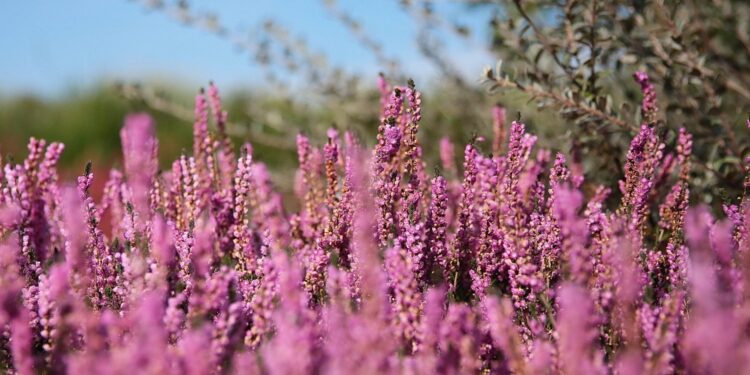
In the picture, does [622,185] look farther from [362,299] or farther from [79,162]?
[79,162]

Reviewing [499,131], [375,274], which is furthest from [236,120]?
[375,274]

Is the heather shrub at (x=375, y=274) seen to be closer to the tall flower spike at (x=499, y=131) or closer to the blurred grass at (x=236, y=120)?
the tall flower spike at (x=499, y=131)

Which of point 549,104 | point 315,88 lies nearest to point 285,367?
point 549,104

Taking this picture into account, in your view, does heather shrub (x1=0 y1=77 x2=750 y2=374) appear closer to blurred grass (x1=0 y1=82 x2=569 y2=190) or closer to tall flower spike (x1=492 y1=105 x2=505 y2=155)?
tall flower spike (x1=492 y1=105 x2=505 y2=155)

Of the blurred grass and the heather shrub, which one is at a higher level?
the blurred grass

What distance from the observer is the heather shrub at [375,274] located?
52.9 inches

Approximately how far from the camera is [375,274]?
140 cm

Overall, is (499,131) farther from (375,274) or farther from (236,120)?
(236,120)

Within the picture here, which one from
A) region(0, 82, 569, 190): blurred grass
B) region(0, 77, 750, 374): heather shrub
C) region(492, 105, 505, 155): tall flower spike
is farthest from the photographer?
region(0, 82, 569, 190): blurred grass

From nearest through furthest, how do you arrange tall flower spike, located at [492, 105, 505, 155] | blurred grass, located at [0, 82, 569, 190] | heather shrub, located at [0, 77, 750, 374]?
heather shrub, located at [0, 77, 750, 374] < tall flower spike, located at [492, 105, 505, 155] < blurred grass, located at [0, 82, 569, 190]

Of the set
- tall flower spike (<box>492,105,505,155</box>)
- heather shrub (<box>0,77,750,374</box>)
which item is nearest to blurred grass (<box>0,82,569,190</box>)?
tall flower spike (<box>492,105,505,155</box>)

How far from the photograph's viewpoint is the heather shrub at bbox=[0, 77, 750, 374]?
4.41 feet

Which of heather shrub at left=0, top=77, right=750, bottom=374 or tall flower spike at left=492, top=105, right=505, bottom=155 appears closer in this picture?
heather shrub at left=0, top=77, right=750, bottom=374

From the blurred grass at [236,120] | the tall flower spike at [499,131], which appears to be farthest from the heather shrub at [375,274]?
the blurred grass at [236,120]
